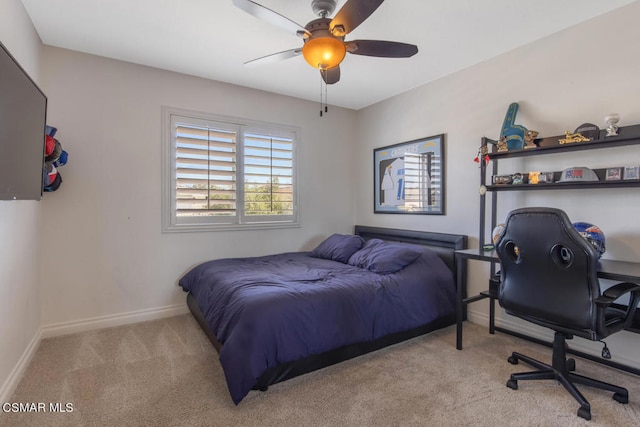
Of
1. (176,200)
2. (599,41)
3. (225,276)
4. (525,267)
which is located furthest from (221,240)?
(599,41)

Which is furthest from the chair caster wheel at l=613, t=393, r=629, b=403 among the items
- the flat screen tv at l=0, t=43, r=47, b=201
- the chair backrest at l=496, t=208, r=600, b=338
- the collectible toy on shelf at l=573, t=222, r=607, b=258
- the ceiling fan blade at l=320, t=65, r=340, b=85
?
the flat screen tv at l=0, t=43, r=47, b=201

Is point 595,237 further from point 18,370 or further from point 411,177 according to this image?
point 18,370

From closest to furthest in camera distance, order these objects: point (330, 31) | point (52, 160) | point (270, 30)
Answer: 1. point (330, 31)
2. point (52, 160)
3. point (270, 30)

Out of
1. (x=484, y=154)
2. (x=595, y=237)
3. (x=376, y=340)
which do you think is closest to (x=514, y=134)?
(x=484, y=154)

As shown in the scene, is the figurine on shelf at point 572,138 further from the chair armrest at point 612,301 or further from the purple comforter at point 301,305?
the purple comforter at point 301,305

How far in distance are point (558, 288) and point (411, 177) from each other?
208 centimetres

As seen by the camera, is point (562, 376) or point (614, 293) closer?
point (614, 293)

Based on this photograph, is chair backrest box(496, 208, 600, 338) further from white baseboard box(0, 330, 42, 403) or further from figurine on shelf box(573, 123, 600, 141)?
white baseboard box(0, 330, 42, 403)

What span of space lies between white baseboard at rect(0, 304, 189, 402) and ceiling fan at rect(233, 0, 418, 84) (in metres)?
2.58

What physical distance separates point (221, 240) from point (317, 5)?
2.46m

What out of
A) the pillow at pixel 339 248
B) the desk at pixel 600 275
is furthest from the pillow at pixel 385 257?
the desk at pixel 600 275

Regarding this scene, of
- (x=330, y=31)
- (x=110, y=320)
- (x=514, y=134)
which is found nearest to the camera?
(x=330, y=31)

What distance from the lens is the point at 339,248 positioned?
342 centimetres

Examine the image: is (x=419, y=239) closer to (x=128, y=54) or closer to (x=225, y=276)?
(x=225, y=276)
